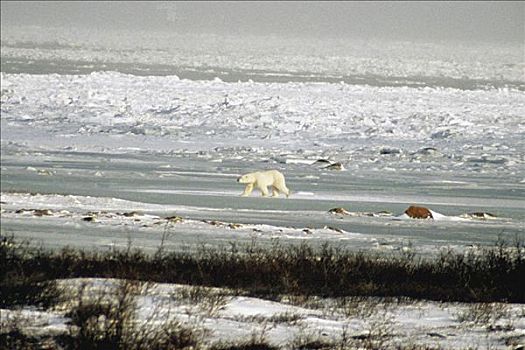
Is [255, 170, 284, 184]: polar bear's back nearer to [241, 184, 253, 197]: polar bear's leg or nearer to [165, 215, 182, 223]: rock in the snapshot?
[241, 184, 253, 197]: polar bear's leg

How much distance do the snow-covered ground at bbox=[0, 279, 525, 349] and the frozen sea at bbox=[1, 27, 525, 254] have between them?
1.35 metres

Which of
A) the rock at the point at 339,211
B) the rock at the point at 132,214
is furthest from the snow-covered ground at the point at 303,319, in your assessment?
the rock at the point at 339,211

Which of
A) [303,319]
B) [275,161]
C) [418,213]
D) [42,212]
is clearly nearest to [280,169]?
[275,161]

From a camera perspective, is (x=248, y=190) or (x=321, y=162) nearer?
(x=248, y=190)

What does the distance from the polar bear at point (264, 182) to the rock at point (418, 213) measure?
48.4 inches

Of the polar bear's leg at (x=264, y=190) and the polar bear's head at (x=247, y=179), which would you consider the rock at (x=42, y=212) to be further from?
the polar bear's leg at (x=264, y=190)

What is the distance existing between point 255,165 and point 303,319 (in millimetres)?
6104

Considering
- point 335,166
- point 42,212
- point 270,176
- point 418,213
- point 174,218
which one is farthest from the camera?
point 335,166

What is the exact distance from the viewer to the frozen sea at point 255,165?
342 inches

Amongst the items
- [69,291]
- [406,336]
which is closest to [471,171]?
[406,336]

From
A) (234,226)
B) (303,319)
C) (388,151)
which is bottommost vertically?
(303,319)

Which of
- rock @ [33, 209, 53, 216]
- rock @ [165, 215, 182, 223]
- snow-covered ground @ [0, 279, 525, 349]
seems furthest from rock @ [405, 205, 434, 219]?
rock @ [33, 209, 53, 216]

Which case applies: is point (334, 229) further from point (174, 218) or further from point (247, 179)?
point (174, 218)

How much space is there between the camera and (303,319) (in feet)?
19.8
